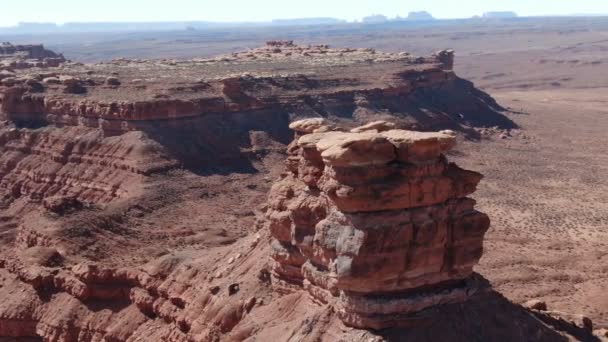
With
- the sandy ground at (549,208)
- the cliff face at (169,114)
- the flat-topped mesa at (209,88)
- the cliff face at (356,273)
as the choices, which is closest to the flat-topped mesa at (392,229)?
the cliff face at (356,273)

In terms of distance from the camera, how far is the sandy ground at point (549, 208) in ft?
148

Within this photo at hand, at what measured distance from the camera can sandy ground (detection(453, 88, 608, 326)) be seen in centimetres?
4506

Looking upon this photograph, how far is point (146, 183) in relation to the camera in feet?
209

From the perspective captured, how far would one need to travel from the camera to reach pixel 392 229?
79.5 ft

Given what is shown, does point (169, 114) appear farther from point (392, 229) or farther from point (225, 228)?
point (392, 229)

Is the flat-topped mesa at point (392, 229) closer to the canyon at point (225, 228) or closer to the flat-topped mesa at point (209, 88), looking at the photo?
the canyon at point (225, 228)

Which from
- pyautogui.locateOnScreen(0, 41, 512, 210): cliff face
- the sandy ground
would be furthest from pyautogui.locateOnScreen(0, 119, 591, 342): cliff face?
pyautogui.locateOnScreen(0, 41, 512, 210): cliff face

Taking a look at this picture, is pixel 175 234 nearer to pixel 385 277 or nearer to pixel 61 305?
pixel 61 305

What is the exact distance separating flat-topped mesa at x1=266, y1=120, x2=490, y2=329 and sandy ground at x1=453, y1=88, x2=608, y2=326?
15.1m

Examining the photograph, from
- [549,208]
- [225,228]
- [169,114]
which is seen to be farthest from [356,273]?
[169,114]

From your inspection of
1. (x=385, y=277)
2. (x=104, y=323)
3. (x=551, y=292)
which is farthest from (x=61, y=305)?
(x=551, y=292)

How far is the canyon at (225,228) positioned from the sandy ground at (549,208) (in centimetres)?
1337

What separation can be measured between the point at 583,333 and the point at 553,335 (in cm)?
204

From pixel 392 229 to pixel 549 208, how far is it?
43434 mm
